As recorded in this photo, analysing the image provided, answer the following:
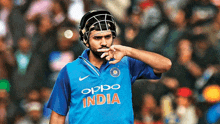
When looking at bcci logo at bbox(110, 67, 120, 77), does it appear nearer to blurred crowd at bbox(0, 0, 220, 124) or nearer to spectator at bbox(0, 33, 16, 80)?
blurred crowd at bbox(0, 0, 220, 124)

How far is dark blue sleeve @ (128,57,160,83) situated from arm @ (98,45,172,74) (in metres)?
0.12

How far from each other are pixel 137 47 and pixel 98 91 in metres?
4.38

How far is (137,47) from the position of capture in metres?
7.51

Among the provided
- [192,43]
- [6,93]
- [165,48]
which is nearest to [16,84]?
[6,93]

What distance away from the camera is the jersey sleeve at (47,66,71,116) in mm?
3357

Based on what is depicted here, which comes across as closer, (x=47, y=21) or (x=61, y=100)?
(x=61, y=100)

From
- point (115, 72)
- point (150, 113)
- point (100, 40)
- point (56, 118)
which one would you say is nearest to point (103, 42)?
point (100, 40)

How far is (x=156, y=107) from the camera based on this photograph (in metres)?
7.18

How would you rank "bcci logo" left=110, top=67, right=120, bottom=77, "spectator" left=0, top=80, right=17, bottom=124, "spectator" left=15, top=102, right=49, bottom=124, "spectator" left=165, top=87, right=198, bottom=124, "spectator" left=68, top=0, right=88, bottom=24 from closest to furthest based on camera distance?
"bcci logo" left=110, top=67, right=120, bottom=77, "spectator" left=165, top=87, right=198, bottom=124, "spectator" left=15, top=102, right=49, bottom=124, "spectator" left=0, top=80, right=17, bottom=124, "spectator" left=68, top=0, right=88, bottom=24

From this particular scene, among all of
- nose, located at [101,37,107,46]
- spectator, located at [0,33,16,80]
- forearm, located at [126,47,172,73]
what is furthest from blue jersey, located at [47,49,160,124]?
spectator, located at [0,33,16,80]

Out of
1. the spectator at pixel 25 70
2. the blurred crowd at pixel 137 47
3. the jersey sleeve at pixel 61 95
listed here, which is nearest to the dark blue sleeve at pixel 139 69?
the jersey sleeve at pixel 61 95

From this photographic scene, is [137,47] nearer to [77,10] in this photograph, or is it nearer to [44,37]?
[77,10]

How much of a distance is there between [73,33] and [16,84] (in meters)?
1.55

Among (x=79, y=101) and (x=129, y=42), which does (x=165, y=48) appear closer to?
(x=129, y=42)
